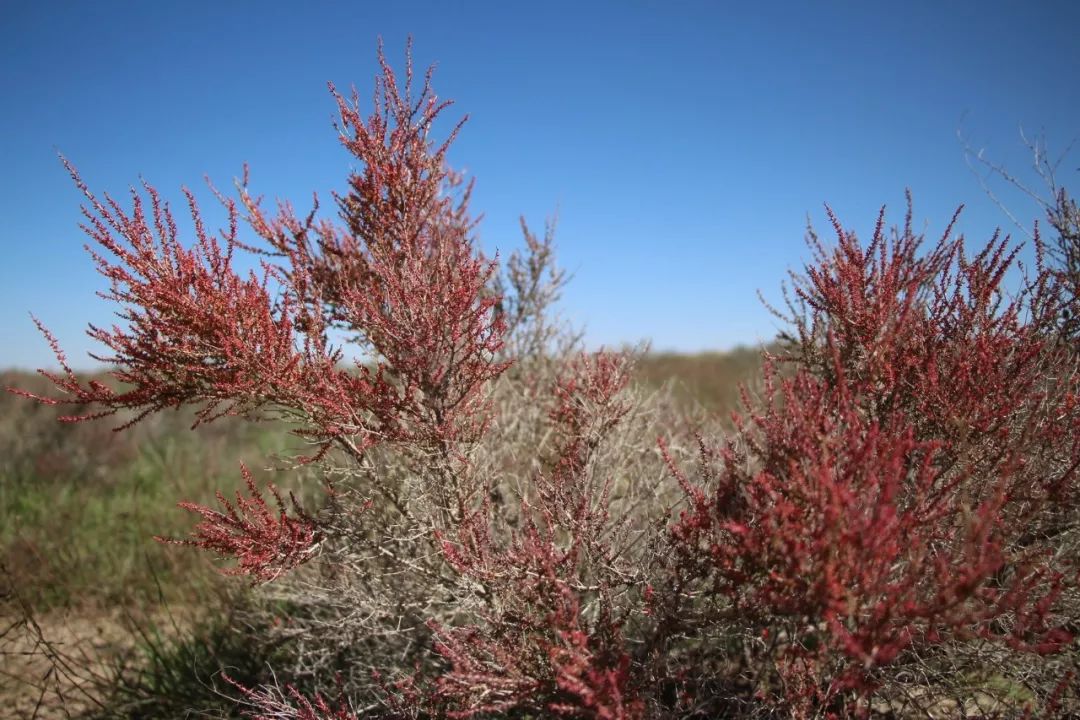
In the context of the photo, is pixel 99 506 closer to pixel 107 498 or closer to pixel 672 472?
pixel 107 498

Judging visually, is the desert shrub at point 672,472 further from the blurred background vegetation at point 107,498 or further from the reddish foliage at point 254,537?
the blurred background vegetation at point 107,498

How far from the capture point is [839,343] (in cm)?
321

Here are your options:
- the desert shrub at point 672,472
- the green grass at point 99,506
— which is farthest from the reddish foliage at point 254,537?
the green grass at point 99,506

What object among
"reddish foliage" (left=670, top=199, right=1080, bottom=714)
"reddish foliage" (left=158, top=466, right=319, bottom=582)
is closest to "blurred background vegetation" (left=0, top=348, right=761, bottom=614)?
"reddish foliage" (left=158, top=466, right=319, bottom=582)

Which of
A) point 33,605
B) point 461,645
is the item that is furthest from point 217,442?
point 461,645

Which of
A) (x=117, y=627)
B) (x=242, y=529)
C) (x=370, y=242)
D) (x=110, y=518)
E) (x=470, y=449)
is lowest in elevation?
(x=117, y=627)

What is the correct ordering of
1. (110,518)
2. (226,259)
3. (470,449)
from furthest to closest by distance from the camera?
1. (110,518)
2. (470,449)
3. (226,259)

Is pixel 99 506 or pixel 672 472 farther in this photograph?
pixel 99 506

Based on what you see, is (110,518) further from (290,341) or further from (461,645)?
(461,645)

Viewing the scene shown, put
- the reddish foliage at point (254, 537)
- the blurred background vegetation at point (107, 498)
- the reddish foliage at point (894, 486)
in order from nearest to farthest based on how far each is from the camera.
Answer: the reddish foliage at point (894, 486)
the reddish foliage at point (254, 537)
the blurred background vegetation at point (107, 498)

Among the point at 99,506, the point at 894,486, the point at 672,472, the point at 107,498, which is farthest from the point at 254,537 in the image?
the point at 107,498

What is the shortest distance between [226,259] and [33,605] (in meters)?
6.85

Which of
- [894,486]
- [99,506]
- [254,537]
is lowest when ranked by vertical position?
[99,506]

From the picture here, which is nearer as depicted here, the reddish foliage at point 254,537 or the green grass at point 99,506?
the reddish foliage at point 254,537
